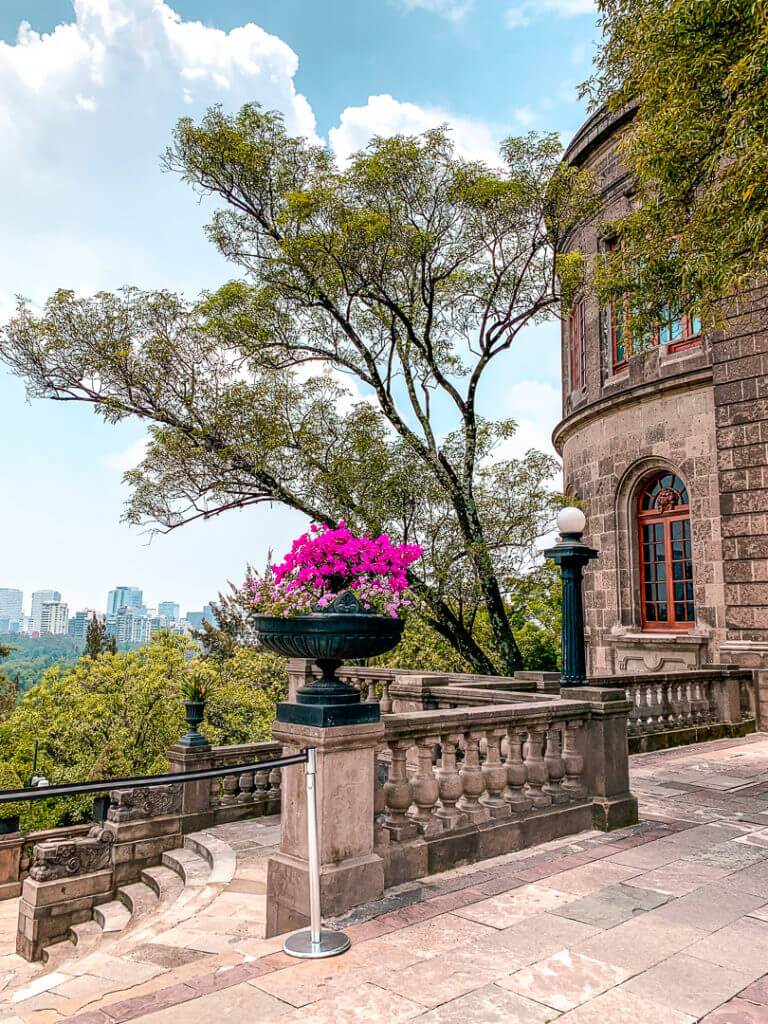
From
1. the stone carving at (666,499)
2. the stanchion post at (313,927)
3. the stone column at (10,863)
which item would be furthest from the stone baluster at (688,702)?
the stone column at (10,863)

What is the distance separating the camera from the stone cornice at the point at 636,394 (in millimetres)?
14641

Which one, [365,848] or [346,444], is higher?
[346,444]

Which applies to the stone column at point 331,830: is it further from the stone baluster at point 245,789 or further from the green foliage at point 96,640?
the green foliage at point 96,640

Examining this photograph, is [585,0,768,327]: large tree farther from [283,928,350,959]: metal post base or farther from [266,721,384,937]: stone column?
[283,928,350,959]: metal post base

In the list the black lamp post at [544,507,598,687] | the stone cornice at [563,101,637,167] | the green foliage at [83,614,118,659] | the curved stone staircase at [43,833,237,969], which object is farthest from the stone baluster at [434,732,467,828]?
the green foliage at [83,614,118,659]

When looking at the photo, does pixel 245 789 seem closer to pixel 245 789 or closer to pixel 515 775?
pixel 245 789

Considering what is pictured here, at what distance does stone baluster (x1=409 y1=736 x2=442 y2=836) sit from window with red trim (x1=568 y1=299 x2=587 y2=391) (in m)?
15.0

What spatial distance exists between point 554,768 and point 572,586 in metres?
2.32

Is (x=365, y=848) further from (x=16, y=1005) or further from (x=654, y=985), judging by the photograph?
(x=16, y=1005)

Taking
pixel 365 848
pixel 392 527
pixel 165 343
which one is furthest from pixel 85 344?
pixel 365 848

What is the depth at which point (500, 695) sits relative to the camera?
8.00m

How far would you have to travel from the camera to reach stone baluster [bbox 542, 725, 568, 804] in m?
6.16

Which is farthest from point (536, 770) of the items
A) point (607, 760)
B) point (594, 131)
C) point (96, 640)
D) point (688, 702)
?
point (96, 640)

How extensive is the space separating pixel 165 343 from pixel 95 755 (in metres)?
16.1
